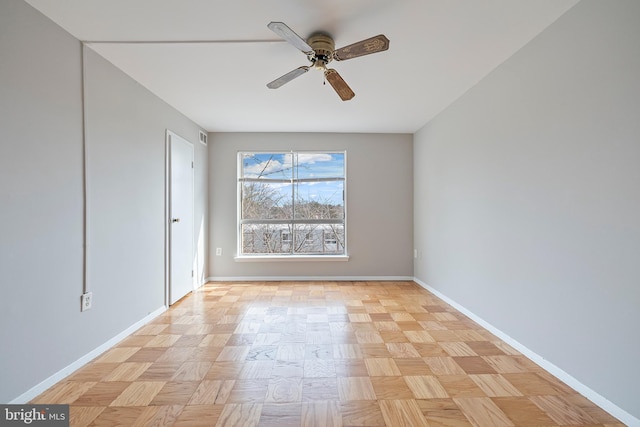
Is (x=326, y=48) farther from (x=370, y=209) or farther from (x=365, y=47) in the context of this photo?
(x=370, y=209)

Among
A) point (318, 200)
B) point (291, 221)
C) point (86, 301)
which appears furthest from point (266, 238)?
point (86, 301)

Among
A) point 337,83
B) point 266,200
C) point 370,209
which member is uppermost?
point 337,83

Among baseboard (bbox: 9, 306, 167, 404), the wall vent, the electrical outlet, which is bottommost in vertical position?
baseboard (bbox: 9, 306, 167, 404)

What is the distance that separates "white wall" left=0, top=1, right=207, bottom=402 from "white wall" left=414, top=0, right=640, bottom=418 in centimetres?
318

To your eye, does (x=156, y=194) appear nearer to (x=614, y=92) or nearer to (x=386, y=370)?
(x=386, y=370)

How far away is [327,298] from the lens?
12.6 ft

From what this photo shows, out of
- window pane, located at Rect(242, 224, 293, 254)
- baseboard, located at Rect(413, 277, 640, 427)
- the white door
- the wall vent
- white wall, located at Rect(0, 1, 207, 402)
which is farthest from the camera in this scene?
window pane, located at Rect(242, 224, 293, 254)

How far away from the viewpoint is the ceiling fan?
5.98ft

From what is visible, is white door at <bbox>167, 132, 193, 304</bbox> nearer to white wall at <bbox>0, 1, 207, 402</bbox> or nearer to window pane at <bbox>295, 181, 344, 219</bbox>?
white wall at <bbox>0, 1, 207, 402</bbox>

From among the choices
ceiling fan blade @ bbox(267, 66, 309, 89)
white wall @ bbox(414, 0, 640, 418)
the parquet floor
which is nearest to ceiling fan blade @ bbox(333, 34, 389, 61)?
ceiling fan blade @ bbox(267, 66, 309, 89)

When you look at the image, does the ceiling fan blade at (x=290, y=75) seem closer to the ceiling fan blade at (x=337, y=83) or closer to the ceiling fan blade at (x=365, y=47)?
the ceiling fan blade at (x=337, y=83)

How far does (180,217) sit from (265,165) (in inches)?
63.7

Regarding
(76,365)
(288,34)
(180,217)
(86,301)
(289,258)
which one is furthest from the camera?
(289,258)

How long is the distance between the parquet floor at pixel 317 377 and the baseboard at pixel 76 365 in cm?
4
